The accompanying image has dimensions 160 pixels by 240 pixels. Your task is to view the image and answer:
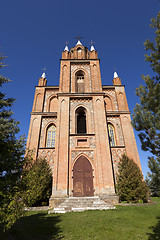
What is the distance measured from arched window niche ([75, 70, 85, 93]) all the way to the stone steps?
1368 centimetres

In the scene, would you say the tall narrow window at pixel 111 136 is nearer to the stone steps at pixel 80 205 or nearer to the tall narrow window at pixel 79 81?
the tall narrow window at pixel 79 81

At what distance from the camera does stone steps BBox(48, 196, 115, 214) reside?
1077 centimetres

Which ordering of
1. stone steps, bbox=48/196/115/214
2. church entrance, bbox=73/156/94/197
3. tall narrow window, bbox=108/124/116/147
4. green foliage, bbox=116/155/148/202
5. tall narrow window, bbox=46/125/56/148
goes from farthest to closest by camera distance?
tall narrow window, bbox=108/124/116/147, tall narrow window, bbox=46/125/56/148, church entrance, bbox=73/156/94/197, green foliage, bbox=116/155/148/202, stone steps, bbox=48/196/115/214

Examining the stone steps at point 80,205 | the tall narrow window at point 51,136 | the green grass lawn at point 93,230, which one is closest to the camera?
the green grass lawn at point 93,230

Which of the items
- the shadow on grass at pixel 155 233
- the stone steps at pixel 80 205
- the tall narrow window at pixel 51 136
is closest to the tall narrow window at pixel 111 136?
the tall narrow window at pixel 51 136

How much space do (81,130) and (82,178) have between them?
7.17 metres

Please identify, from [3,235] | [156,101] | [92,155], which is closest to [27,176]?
[3,235]

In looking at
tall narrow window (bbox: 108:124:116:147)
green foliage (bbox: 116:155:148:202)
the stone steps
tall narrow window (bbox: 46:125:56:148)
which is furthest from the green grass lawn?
tall narrow window (bbox: 46:125:56:148)

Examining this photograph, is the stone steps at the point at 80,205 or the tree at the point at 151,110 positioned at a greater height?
the tree at the point at 151,110

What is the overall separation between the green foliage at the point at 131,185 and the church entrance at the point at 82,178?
2.91m

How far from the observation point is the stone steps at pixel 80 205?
10.8 meters

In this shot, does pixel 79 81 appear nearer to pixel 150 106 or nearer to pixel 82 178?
pixel 82 178

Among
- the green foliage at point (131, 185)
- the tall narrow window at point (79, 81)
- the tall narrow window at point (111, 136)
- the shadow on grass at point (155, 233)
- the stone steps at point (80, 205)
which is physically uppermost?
the tall narrow window at point (79, 81)

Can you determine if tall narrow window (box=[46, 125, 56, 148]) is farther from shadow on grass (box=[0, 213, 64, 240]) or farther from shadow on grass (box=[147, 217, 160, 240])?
shadow on grass (box=[147, 217, 160, 240])
